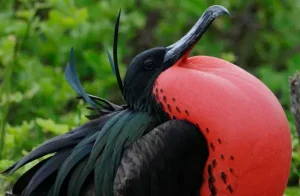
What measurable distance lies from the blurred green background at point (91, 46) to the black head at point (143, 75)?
0.62 m

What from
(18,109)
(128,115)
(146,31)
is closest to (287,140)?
(128,115)

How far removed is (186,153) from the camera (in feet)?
6.98

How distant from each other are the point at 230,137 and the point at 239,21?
9.67ft

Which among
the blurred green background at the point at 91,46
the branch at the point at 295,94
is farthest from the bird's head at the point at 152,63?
the blurred green background at the point at 91,46

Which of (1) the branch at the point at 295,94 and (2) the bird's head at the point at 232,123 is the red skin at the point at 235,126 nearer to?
(2) the bird's head at the point at 232,123

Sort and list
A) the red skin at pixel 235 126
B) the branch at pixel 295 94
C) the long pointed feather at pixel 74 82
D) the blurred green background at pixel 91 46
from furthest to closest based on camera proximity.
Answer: the blurred green background at pixel 91 46, the branch at pixel 295 94, the long pointed feather at pixel 74 82, the red skin at pixel 235 126

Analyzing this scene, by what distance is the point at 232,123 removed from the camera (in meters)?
2.10

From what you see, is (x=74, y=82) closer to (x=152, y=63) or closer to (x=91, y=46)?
(x=152, y=63)

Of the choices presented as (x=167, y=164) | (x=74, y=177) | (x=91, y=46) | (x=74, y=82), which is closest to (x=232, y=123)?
(x=167, y=164)

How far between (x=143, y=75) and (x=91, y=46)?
206 cm

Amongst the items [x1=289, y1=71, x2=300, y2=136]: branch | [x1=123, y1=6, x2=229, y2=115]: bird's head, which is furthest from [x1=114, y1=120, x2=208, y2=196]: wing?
[x1=289, y1=71, x2=300, y2=136]: branch

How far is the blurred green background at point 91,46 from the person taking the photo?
134 inches

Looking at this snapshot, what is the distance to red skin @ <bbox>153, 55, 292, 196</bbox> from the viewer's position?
6.91 ft

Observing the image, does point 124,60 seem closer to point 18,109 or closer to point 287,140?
point 18,109
